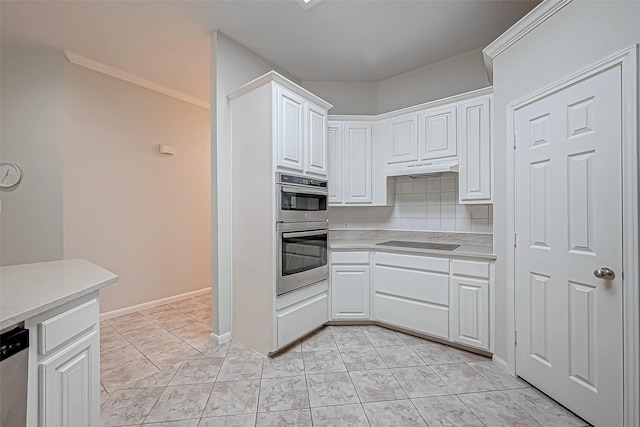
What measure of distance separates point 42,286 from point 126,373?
1.34m

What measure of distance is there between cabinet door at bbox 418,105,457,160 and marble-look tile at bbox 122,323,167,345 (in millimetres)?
3209

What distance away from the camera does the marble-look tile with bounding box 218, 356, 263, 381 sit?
6.72 feet

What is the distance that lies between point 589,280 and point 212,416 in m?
2.27

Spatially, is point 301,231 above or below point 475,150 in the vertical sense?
below

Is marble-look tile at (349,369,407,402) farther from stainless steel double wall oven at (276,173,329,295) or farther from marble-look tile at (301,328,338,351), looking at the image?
stainless steel double wall oven at (276,173,329,295)

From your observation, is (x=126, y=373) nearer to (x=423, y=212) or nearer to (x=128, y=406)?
(x=128, y=406)

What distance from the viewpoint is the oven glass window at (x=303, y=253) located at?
2385 millimetres

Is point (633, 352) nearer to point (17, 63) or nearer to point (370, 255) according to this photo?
point (370, 255)

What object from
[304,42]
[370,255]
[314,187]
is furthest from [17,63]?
[370,255]

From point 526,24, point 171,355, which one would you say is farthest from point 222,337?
point 526,24

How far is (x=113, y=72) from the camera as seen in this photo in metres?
3.25

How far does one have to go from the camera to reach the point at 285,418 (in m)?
1.63

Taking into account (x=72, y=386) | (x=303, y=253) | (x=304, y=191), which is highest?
(x=304, y=191)

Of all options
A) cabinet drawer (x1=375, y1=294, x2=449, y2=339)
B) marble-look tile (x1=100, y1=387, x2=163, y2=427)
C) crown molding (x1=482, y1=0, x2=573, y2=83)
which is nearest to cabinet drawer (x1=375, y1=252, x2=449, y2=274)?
cabinet drawer (x1=375, y1=294, x2=449, y2=339)
